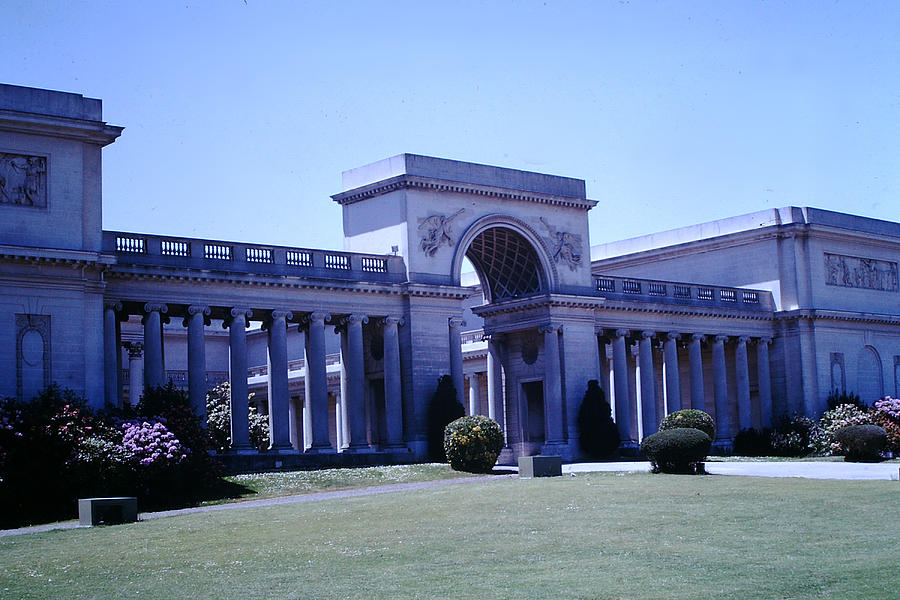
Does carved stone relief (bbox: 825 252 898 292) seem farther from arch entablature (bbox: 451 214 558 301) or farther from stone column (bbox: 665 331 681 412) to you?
arch entablature (bbox: 451 214 558 301)

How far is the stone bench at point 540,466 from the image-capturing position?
39906mm

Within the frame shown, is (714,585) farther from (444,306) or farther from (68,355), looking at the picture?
(444,306)

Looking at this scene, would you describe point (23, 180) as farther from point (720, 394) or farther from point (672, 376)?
point (720, 394)

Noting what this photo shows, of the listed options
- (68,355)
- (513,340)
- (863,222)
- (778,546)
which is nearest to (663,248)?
(863,222)

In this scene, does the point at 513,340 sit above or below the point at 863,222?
below

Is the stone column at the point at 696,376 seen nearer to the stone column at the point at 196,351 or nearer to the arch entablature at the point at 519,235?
the arch entablature at the point at 519,235

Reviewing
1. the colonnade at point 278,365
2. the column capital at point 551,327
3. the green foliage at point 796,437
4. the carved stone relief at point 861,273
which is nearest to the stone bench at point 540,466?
the colonnade at point 278,365

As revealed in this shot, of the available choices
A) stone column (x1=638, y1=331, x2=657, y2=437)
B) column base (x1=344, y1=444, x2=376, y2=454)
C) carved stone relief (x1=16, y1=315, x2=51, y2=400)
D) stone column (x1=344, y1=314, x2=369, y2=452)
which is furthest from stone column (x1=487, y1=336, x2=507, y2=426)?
carved stone relief (x1=16, y1=315, x2=51, y2=400)

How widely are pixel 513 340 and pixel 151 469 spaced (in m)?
27.2

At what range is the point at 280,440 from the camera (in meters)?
46.8

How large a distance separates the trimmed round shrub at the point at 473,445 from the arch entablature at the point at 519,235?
8539 millimetres

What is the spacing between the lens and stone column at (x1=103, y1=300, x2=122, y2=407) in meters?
42.0

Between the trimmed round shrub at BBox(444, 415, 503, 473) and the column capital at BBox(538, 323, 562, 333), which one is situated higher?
the column capital at BBox(538, 323, 562, 333)

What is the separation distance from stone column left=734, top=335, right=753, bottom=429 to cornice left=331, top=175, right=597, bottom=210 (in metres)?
16.5
